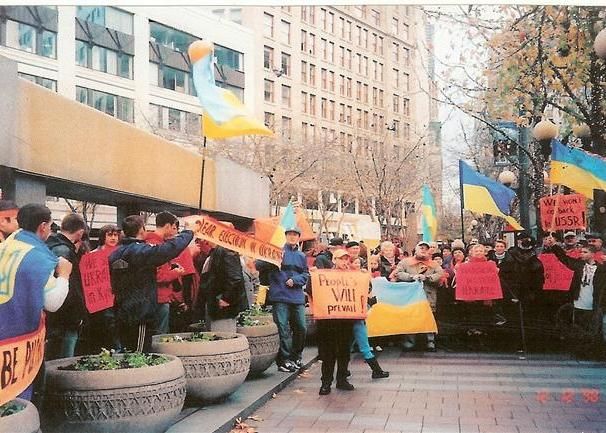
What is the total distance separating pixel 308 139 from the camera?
31.9ft

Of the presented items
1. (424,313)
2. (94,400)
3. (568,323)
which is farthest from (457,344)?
(94,400)

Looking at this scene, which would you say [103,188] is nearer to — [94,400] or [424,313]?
[94,400]

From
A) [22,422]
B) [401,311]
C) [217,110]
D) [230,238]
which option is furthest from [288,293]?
[22,422]

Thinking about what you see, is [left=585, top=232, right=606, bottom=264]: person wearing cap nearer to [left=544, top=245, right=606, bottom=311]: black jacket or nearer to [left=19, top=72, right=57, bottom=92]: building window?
[left=544, top=245, right=606, bottom=311]: black jacket

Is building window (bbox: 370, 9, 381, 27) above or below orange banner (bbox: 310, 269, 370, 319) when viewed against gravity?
above

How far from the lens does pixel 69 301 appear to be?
5801mm

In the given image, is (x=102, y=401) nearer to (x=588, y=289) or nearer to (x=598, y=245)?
(x=598, y=245)

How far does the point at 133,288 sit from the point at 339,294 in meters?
2.40

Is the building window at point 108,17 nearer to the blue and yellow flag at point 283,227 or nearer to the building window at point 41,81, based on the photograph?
the building window at point 41,81

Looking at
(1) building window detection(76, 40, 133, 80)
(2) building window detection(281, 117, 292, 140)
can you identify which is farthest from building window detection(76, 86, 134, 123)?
(2) building window detection(281, 117, 292, 140)

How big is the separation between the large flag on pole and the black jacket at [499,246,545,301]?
5.18m

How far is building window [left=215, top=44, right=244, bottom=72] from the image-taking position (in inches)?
287

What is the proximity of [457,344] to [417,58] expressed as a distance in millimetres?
4239

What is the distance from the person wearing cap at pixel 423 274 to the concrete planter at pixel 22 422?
274 inches
